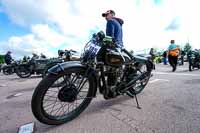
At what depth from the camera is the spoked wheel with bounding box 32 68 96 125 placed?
228 cm

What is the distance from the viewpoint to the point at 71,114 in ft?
8.72

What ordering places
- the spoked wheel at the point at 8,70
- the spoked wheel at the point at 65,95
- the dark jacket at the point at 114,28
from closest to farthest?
the spoked wheel at the point at 65,95, the dark jacket at the point at 114,28, the spoked wheel at the point at 8,70

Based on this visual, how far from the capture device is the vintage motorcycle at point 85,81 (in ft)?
7.75

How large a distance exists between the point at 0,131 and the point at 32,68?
8231 millimetres

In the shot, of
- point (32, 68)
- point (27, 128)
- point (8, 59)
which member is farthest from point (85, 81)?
point (8, 59)

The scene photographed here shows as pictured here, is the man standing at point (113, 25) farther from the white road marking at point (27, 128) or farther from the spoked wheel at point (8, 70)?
the spoked wheel at point (8, 70)

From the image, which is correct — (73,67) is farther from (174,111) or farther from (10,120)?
(174,111)

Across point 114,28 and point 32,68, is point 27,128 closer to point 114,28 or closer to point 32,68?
point 114,28

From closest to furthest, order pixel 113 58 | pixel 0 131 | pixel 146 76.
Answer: pixel 0 131 < pixel 113 58 < pixel 146 76

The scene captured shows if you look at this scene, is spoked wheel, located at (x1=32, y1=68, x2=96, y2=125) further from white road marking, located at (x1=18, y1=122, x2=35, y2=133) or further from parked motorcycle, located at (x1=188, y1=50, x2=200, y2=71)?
parked motorcycle, located at (x1=188, y1=50, x2=200, y2=71)

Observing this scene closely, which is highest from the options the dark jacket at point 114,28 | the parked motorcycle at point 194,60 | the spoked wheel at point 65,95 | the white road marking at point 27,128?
the dark jacket at point 114,28

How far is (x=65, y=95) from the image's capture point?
259cm

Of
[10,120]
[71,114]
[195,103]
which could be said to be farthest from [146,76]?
[10,120]

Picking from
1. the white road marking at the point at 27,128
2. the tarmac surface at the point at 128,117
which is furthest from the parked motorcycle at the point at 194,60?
the white road marking at the point at 27,128
